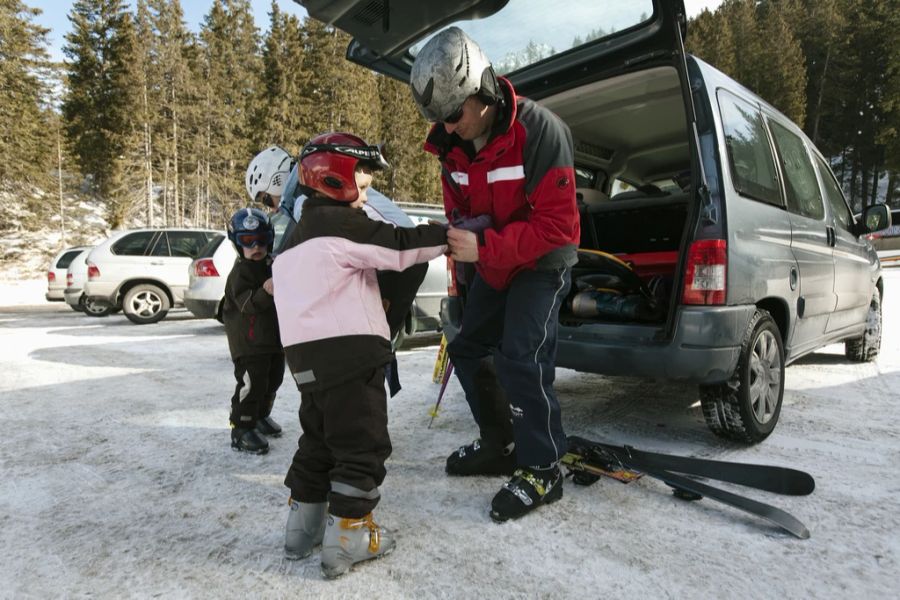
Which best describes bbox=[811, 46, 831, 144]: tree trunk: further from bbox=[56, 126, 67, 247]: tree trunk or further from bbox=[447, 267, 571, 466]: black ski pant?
bbox=[56, 126, 67, 247]: tree trunk

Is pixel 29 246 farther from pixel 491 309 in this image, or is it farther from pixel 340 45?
pixel 491 309

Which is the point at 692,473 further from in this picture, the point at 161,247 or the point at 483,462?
the point at 161,247

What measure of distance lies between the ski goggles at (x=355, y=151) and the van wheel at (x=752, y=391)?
81.5 inches

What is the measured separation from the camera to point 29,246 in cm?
2941

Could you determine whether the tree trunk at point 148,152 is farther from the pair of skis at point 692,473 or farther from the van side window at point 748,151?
the pair of skis at point 692,473

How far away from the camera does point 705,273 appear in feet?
8.77

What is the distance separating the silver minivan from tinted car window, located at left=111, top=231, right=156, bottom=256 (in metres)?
9.57

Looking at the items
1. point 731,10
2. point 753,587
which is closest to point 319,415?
point 753,587

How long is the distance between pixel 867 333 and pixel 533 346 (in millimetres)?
4486

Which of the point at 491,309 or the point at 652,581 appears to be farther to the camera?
the point at 491,309

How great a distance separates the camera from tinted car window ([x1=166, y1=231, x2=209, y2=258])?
11.2 m

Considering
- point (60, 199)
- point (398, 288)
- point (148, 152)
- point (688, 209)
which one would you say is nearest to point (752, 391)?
point (688, 209)

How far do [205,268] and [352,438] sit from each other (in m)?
7.25

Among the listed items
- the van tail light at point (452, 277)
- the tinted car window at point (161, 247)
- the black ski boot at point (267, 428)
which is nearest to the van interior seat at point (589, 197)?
the van tail light at point (452, 277)
